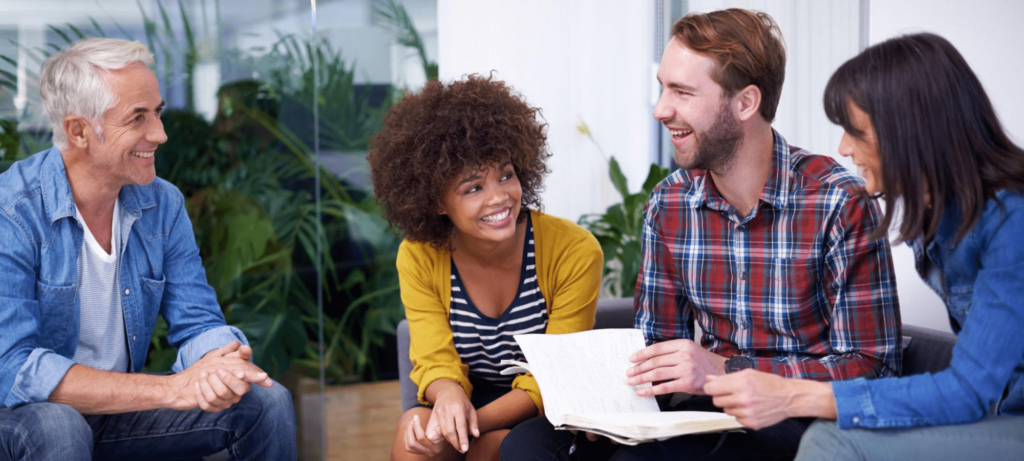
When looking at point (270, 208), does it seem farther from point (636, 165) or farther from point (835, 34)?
point (835, 34)

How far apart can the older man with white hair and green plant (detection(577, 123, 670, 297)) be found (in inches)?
61.3

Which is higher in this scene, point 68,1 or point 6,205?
point 68,1

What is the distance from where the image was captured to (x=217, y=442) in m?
1.81

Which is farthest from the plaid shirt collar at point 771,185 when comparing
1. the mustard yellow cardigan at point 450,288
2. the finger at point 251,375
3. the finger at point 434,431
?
the finger at point 251,375

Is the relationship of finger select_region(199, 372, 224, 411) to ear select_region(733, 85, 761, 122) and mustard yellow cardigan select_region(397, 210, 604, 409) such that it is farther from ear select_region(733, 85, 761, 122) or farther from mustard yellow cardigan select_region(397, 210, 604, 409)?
ear select_region(733, 85, 761, 122)

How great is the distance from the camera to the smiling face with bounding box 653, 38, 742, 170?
1.71 meters

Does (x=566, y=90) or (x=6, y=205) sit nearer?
(x=6, y=205)

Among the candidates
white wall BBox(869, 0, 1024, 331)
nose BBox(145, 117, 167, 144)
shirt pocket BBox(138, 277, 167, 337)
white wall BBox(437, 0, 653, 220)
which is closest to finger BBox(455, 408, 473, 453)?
shirt pocket BBox(138, 277, 167, 337)

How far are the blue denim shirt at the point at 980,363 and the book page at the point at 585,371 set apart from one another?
398mm

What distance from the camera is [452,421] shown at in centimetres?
163

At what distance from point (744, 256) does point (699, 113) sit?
304 millimetres

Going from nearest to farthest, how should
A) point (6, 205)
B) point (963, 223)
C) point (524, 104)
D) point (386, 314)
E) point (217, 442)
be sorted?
point (963, 223), point (6, 205), point (217, 442), point (524, 104), point (386, 314)

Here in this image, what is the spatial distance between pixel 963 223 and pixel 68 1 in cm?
276

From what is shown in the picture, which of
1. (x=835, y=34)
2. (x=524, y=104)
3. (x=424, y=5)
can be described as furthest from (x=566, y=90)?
(x=524, y=104)
